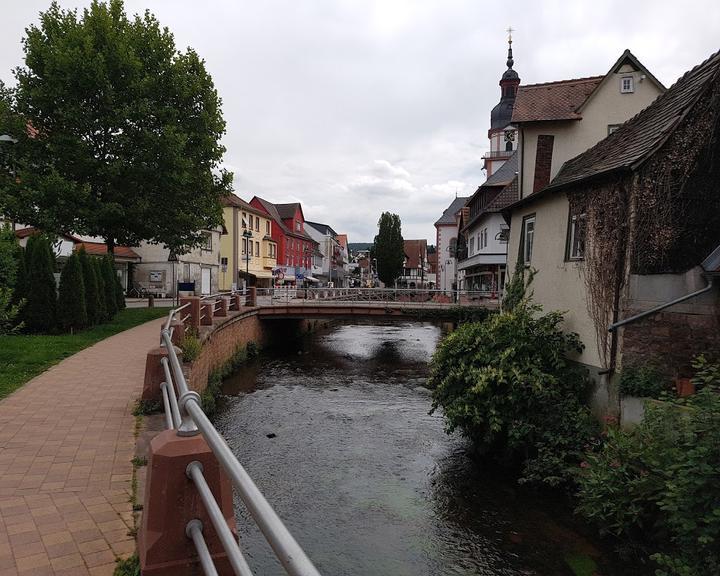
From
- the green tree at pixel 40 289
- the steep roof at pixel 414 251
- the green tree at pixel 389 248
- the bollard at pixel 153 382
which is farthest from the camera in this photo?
the steep roof at pixel 414 251

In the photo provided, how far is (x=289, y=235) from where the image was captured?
64.1 metres

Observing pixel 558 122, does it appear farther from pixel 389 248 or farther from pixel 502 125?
pixel 389 248

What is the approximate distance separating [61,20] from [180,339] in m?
16.7

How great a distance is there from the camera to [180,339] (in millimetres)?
10688

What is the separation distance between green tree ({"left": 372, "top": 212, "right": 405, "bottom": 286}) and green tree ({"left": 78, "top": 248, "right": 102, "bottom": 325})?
65967 millimetres

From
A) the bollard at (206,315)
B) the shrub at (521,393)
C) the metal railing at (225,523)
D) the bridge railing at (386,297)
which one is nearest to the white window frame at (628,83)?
the shrub at (521,393)

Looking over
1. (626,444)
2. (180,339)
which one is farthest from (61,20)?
(626,444)

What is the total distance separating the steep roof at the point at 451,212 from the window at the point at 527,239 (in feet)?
184

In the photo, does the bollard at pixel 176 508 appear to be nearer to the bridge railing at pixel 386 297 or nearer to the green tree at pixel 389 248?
the bridge railing at pixel 386 297

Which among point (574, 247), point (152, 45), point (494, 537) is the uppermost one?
point (152, 45)

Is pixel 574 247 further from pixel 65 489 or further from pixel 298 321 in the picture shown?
pixel 298 321

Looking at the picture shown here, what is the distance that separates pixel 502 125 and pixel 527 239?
151 ft

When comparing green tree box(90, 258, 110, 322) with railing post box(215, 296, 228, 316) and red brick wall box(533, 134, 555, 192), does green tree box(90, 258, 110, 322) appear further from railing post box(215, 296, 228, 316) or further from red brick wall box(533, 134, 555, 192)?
red brick wall box(533, 134, 555, 192)

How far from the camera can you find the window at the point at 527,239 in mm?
14209
